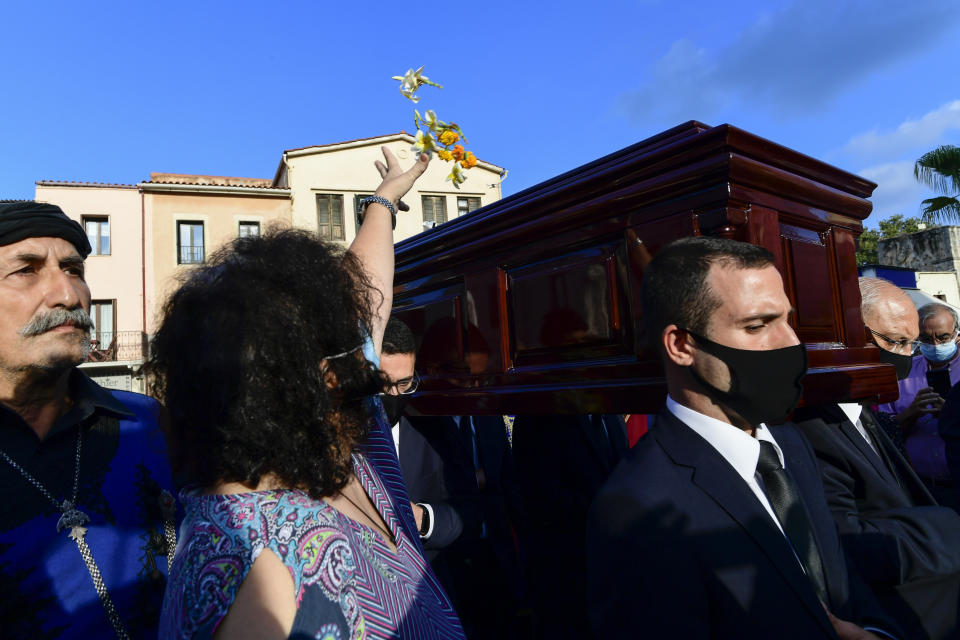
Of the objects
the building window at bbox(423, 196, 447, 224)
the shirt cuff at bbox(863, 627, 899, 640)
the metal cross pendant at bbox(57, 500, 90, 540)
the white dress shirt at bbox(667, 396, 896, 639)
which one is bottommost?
the shirt cuff at bbox(863, 627, 899, 640)

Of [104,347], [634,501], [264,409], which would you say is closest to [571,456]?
[634,501]

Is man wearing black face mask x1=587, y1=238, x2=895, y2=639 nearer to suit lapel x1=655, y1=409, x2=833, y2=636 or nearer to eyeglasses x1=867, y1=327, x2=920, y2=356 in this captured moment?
suit lapel x1=655, y1=409, x2=833, y2=636

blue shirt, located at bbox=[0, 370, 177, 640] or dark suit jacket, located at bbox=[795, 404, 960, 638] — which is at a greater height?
blue shirt, located at bbox=[0, 370, 177, 640]

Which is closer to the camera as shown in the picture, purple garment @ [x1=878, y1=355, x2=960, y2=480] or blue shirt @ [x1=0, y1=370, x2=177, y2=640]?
blue shirt @ [x1=0, y1=370, x2=177, y2=640]

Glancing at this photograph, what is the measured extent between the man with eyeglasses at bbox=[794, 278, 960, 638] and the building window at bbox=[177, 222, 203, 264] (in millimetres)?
19994

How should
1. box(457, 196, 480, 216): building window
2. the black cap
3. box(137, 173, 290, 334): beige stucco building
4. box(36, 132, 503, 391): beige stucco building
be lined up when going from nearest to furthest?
1. the black cap
2. box(36, 132, 503, 391): beige stucco building
3. box(137, 173, 290, 334): beige stucco building
4. box(457, 196, 480, 216): building window

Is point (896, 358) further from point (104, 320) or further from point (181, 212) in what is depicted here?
point (104, 320)

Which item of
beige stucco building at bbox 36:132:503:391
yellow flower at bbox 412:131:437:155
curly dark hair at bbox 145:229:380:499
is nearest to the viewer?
curly dark hair at bbox 145:229:380:499

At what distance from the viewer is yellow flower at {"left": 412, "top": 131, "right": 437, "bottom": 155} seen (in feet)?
6.29

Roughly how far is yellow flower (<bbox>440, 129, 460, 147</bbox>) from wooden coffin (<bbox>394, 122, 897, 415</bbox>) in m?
0.30

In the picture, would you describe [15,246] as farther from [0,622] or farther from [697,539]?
[697,539]

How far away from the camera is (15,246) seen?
1660mm

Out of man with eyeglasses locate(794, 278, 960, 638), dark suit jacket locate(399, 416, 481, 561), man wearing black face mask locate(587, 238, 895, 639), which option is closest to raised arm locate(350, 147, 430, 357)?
man wearing black face mask locate(587, 238, 895, 639)

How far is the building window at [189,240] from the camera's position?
1900 centimetres
